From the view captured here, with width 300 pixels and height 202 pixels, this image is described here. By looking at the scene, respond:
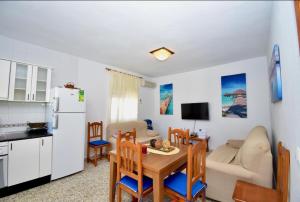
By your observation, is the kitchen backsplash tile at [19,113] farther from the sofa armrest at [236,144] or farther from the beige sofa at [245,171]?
the sofa armrest at [236,144]

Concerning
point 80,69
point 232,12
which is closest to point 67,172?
point 80,69

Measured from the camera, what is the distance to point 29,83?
102 inches

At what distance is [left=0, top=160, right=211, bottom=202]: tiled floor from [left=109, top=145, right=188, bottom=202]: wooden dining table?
50cm

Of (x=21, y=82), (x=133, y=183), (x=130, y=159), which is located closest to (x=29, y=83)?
(x=21, y=82)

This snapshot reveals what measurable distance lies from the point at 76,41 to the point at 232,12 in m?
2.66

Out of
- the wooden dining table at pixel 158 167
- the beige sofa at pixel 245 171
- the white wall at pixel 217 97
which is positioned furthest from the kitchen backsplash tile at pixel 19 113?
the white wall at pixel 217 97

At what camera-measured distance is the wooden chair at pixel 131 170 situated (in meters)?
1.50

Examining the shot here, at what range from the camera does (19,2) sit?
5.69ft

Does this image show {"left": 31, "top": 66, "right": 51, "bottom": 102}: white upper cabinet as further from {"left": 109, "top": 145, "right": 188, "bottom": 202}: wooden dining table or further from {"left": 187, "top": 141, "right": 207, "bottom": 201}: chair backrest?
{"left": 187, "top": 141, "right": 207, "bottom": 201}: chair backrest

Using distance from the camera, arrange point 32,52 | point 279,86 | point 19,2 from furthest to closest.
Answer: point 32,52
point 19,2
point 279,86

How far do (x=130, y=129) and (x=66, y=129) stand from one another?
192cm

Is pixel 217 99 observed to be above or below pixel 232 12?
below

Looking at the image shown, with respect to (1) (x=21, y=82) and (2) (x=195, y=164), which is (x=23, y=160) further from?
(2) (x=195, y=164)

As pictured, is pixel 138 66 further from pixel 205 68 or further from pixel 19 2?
pixel 19 2
